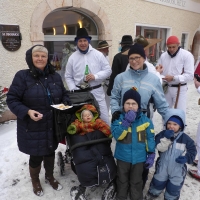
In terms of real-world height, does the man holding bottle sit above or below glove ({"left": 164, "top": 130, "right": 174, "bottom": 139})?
above

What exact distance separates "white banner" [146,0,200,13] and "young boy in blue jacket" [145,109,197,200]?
7.06 m

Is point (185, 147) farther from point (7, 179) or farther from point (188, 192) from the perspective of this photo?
point (7, 179)

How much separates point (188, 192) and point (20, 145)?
2282 mm

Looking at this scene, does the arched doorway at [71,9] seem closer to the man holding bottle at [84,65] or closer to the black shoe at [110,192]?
the man holding bottle at [84,65]

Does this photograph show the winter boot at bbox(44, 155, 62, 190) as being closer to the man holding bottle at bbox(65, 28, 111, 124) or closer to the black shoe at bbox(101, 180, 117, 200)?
the black shoe at bbox(101, 180, 117, 200)

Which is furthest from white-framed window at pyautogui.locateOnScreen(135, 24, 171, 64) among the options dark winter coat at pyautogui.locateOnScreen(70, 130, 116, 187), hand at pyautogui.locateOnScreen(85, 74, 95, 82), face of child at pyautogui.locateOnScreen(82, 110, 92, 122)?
dark winter coat at pyautogui.locateOnScreen(70, 130, 116, 187)

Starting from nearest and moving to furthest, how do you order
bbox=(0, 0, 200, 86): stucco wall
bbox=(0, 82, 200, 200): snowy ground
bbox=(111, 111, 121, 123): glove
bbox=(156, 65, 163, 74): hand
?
bbox=(111, 111, 121, 123): glove, bbox=(0, 82, 200, 200): snowy ground, bbox=(156, 65, 163, 74): hand, bbox=(0, 0, 200, 86): stucco wall

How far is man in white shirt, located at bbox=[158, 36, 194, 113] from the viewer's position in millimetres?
3178

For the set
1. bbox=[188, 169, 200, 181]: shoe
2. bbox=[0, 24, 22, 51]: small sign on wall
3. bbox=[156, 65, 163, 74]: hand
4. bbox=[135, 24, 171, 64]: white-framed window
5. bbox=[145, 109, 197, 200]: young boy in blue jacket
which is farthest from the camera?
bbox=[135, 24, 171, 64]: white-framed window

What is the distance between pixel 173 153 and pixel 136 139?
1.47 ft

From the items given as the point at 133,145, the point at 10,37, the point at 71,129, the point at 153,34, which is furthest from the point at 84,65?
the point at 153,34

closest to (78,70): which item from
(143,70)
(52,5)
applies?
(143,70)

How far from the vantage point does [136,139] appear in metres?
2.09

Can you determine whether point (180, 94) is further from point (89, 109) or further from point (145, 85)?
point (89, 109)
